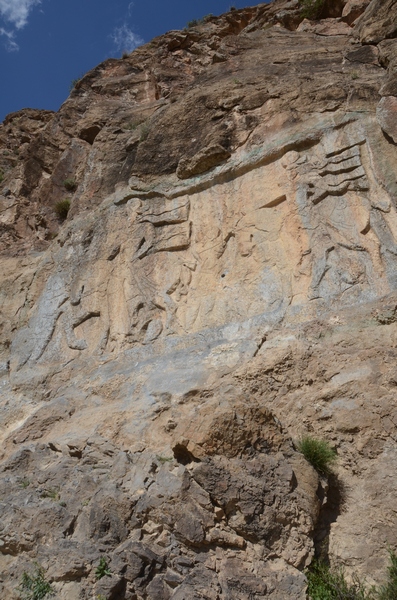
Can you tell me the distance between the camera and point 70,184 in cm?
1510

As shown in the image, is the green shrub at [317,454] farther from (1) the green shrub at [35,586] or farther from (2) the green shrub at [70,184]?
(2) the green shrub at [70,184]

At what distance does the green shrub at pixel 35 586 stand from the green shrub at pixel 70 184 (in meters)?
11.7

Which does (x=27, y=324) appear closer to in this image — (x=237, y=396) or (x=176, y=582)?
(x=237, y=396)

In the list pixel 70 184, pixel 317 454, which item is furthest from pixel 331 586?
pixel 70 184

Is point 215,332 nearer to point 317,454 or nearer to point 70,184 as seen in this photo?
point 317,454

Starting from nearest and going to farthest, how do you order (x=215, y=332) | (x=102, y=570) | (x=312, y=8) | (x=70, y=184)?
(x=102, y=570)
(x=215, y=332)
(x=70, y=184)
(x=312, y=8)

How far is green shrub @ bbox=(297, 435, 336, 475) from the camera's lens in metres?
6.21

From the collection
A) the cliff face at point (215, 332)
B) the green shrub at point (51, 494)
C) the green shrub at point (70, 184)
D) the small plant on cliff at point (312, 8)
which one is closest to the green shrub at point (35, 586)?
the cliff face at point (215, 332)

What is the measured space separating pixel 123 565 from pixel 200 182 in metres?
7.63

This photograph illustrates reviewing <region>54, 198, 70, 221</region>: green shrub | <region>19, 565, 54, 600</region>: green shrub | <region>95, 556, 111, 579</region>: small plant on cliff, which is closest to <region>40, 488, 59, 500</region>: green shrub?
<region>19, 565, 54, 600</region>: green shrub

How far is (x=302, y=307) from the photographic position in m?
8.29

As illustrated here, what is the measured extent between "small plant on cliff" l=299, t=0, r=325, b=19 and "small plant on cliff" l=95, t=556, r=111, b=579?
56.6 feet

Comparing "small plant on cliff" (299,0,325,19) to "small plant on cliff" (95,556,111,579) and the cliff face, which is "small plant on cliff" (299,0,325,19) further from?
"small plant on cliff" (95,556,111,579)

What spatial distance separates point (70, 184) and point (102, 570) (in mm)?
11942
